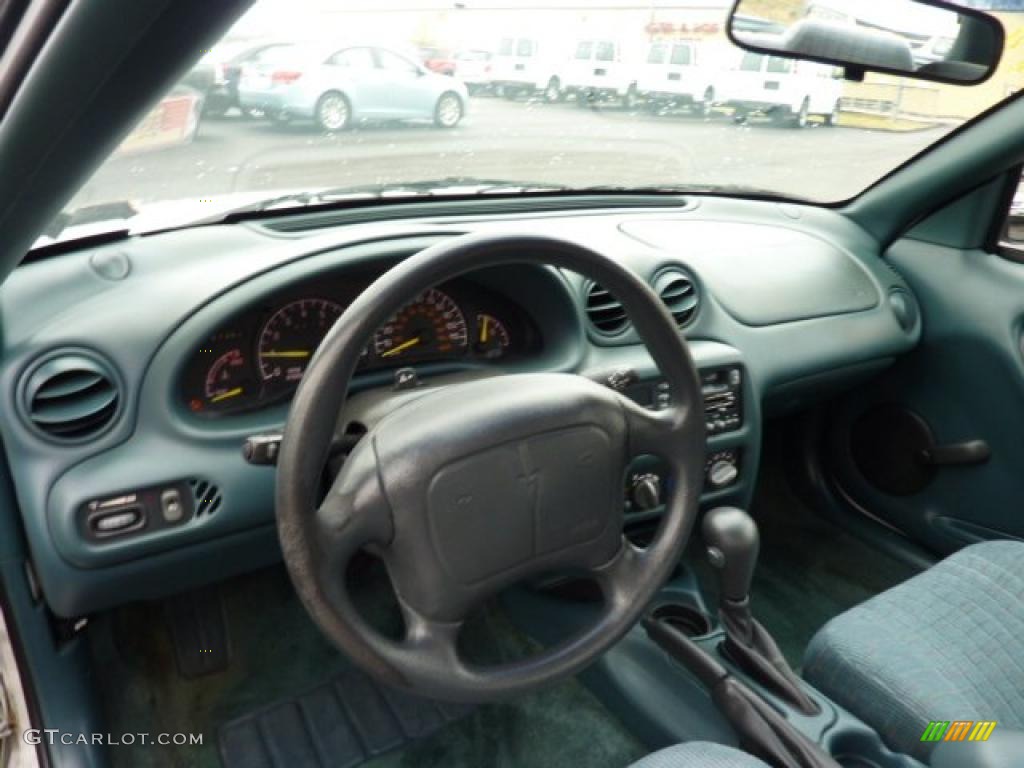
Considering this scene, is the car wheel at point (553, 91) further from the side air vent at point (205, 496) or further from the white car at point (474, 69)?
the side air vent at point (205, 496)

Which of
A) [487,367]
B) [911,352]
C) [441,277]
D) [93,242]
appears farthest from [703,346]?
[93,242]

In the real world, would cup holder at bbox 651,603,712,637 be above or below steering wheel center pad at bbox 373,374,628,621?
below

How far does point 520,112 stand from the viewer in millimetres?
2668

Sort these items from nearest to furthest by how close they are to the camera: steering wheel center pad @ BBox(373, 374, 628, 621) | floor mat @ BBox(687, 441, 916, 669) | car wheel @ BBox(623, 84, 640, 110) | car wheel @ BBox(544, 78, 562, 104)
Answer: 1. steering wheel center pad @ BBox(373, 374, 628, 621)
2. floor mat @ BBox(687, 441, 916, 669)
3. car wheel @ BBox(544, 78, 562, 104)
4. car wheel @ BBox(623, 84, 640, 110)

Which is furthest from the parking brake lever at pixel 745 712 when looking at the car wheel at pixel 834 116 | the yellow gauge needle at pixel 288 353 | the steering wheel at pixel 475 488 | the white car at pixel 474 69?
the car wheel at pixel 834 116

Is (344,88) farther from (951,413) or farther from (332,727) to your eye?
(951,413)

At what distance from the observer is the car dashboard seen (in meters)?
1.54

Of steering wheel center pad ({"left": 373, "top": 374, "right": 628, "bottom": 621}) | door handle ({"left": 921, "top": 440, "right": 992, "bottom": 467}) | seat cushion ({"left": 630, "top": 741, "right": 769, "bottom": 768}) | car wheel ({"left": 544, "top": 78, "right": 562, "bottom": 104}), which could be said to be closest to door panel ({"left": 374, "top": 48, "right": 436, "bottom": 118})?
car wheel ({"left": 544, "top": 78, "right": 562, "bottom": 104})

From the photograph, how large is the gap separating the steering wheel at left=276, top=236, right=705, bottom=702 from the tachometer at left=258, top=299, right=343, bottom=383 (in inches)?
22.6

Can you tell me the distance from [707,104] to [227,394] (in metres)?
2.10

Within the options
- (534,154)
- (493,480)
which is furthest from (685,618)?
(534,154)

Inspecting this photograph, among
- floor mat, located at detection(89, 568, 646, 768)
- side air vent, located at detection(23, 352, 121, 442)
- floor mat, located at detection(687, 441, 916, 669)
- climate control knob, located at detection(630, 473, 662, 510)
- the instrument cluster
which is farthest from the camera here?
floor mat, located at detection(687, 441, 916, 669)

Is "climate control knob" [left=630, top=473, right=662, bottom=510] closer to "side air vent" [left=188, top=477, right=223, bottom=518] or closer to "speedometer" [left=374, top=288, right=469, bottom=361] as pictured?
"speedometer" [left=374, top=288, right=469, bottom=361]

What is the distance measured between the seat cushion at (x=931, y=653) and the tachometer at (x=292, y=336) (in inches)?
48.0
